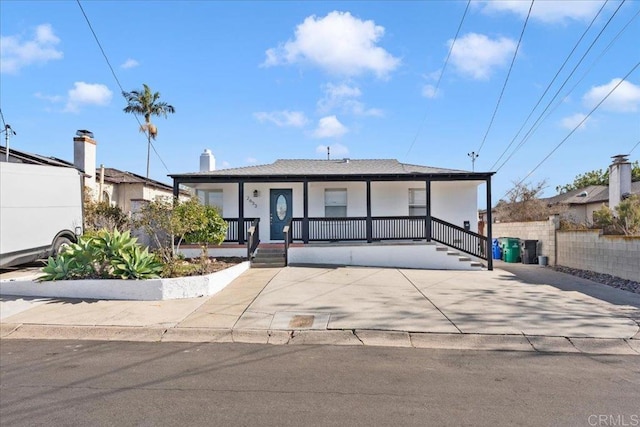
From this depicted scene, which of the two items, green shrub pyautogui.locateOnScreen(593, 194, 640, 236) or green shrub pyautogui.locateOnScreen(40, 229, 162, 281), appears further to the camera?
green shrub pyautogui.locateOnScreen(593, 194, 640, 236)

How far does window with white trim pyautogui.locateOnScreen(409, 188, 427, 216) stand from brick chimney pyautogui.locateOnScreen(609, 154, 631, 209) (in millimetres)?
11664

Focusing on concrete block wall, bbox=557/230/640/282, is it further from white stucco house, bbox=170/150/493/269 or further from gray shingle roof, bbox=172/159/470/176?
gray shingle roof, bbox=172/159/470/176

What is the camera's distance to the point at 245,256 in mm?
14117

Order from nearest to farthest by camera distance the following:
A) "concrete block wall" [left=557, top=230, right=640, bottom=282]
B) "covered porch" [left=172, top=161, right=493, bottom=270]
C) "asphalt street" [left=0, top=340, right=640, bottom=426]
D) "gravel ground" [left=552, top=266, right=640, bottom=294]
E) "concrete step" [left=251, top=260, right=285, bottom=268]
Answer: "asphalt street" [left=0, top=340, right=640, bottom=426], "gravel ground" [left=552, top=266, right=640, bottom=294], "concrete block wall" [left=557, top=230, right=640, bottom=282], "concrete step" [left=251, top=260, right=285, bottom=268], "covered porch" [left=172, top=161, right=493, bottom=270]

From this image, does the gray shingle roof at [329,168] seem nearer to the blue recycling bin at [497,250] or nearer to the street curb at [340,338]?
the blue recycling bin at [497,250]

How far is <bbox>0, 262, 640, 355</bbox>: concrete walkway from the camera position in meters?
6.31

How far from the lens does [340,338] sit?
251 inches

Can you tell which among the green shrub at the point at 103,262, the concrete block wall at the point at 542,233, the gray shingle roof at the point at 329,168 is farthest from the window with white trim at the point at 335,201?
the green shrub at the point at 103,262

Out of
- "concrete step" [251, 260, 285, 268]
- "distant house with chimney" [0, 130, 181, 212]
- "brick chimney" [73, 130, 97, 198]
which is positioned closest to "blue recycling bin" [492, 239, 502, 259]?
"concrete step" [251, 260, 285, 268]

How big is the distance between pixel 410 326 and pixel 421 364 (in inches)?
60.7

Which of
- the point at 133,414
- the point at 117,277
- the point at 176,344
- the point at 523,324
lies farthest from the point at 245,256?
the point at 133,414

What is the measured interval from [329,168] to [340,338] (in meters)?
11.5

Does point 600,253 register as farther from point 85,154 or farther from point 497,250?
point 85,154

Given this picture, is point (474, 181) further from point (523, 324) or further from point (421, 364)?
point (421, 364)
